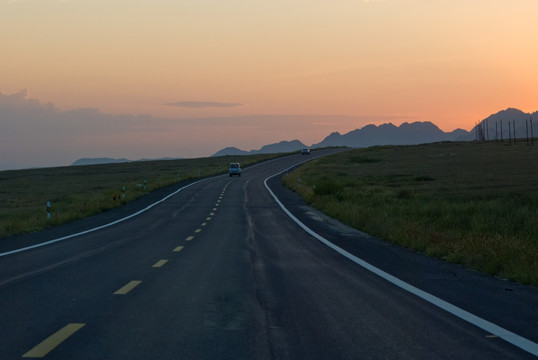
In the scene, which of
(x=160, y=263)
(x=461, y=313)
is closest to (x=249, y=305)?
(x=461, y=313)

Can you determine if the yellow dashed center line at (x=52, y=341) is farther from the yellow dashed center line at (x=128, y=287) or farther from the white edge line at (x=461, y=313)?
the white edge line at (x=461, y=313)

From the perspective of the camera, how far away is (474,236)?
548 inches

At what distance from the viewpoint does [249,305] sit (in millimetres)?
7719

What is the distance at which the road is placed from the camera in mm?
5648

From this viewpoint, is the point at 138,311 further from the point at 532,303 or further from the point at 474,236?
the point at 474,236

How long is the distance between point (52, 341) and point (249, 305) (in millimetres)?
2614

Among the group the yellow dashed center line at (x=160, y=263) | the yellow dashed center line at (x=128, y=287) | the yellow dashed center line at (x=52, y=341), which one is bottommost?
the yellow dashed center line at (x=160, y=263)

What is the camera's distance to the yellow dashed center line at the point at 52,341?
212 inches

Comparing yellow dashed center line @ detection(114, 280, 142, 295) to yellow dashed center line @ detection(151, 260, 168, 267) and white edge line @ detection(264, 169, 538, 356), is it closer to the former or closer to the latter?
yellow dashed center line @ detection(151, 260, 168, 267)

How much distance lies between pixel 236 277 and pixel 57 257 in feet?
16.3

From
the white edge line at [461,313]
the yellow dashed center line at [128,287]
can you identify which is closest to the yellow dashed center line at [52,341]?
the yellow dashed center line at [128,287]

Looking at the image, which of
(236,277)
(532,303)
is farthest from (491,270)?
(236,277)

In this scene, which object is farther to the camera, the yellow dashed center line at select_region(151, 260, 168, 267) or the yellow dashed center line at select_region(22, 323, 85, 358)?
the yellow dashed center line at select_region(151, 260, 168, 267)

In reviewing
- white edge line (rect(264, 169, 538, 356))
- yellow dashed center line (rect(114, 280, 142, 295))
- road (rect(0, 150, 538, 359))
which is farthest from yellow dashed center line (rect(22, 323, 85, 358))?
white edge line (rect(264, 169, 538, 356))
